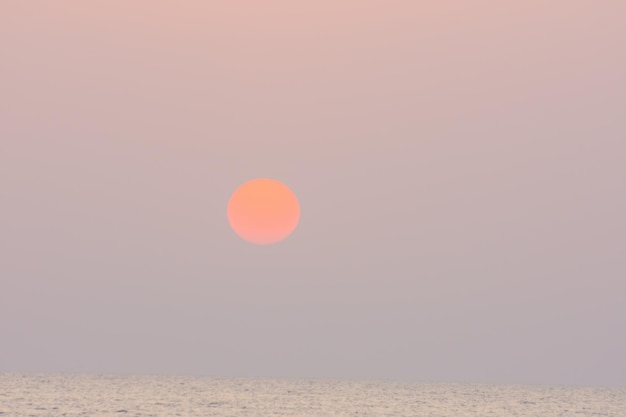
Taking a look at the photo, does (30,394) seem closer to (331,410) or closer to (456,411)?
(331,410)

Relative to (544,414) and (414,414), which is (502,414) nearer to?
(544,414)

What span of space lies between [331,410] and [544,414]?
96.6 ft

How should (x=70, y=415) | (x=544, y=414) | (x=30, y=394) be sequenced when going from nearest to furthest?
(x=70, y=415), (x=544, y=414), (x=30, y=394)

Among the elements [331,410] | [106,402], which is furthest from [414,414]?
[106,402]

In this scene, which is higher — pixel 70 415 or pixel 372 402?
pixel 372 402

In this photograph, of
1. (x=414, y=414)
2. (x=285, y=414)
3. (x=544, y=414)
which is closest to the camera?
(x=285, y=414)

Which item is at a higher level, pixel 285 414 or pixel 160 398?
pixel 160 398

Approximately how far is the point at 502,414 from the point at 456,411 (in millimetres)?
6217

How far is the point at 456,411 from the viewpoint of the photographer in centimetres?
12312

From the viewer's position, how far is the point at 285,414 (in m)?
106

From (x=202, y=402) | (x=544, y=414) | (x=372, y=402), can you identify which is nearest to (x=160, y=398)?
(x=202, y=402)

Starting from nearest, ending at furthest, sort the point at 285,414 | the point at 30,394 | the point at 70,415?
the point at 70,415 < the point at 285,414 < the point at 30,394

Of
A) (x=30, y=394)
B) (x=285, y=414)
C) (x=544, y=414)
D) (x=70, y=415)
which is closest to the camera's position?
(x=70, y=415)

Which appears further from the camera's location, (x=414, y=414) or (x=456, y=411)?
(x=456, y=411)
